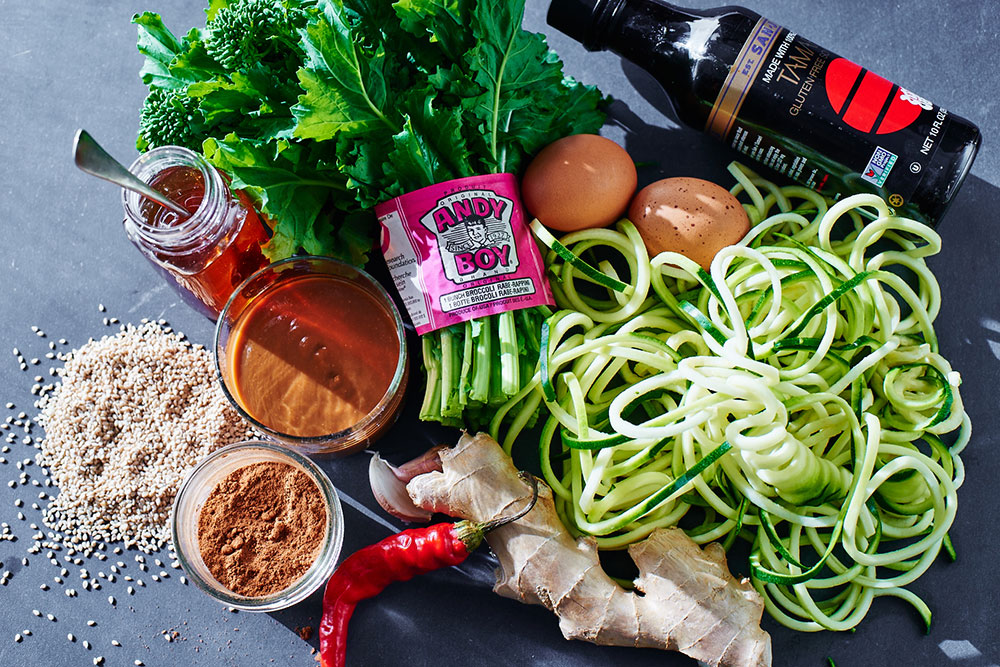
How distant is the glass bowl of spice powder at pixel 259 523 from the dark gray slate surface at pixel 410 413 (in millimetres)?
189

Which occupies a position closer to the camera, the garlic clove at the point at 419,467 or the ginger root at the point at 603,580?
the ginger root at the point at 603,580

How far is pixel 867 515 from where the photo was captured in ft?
6.65

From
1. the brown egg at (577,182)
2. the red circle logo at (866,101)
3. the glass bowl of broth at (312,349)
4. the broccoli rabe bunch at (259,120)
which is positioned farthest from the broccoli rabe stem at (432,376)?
the red circle logo at (866,101)

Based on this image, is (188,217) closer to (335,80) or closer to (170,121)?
(170,121)

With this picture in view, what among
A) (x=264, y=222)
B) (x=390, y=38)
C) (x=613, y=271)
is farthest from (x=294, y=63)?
(x=613, y=271)

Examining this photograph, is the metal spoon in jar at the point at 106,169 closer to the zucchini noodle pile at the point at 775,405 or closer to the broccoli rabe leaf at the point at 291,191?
the broccoli rabe leaf at the point at 291,191

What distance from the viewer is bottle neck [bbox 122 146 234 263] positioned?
72.1 inches

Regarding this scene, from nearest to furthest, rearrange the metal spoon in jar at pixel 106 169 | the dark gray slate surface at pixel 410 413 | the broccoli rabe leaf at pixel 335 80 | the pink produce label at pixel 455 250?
1. the metal spoon in jar at pixel 106 169
2. the broccoli rabe leaf at pixel 335 80
3. the pink produce label at pixel 455 250
4. the dark gray slate surface at pixel 410 413

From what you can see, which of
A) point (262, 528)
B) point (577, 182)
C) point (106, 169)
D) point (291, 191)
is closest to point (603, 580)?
point (262, 528)

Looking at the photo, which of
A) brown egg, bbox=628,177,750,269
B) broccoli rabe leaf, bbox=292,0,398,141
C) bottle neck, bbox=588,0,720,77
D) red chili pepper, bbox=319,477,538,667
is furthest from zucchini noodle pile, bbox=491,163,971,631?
broccoli rabe leaf, bbox=292,0,398,141

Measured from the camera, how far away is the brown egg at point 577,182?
6.64 ft

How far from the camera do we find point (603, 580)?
6.63 ft

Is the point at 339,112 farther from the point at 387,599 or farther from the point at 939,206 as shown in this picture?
the point at 939,206

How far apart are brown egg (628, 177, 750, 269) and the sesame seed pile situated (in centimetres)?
120
